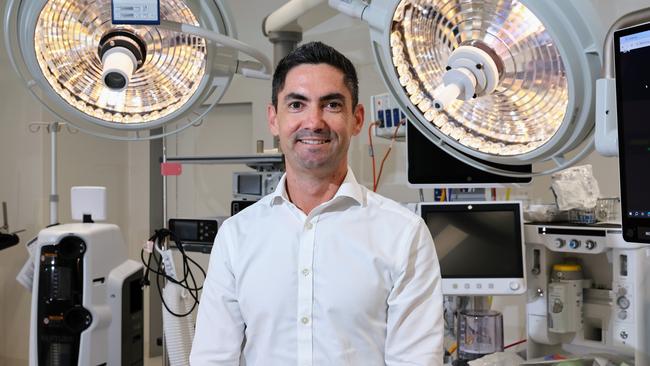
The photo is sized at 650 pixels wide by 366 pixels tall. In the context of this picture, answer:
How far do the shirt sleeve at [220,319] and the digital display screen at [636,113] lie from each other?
2.84ft

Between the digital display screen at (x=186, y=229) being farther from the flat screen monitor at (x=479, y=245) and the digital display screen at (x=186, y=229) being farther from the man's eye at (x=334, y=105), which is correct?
the man's eye at (x=334, y=105)

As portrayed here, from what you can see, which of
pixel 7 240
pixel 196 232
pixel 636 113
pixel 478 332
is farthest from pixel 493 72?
pixel 7 240

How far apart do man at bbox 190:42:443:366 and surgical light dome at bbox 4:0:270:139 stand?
0.18 metres

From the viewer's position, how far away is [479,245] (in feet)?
7.33

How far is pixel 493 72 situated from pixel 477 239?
138cm

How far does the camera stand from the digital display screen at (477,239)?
2.19 m

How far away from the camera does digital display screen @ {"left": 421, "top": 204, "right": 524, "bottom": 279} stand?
7.17 feet

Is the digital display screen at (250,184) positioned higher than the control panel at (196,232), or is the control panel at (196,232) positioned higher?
the digital display screen at (250,184)

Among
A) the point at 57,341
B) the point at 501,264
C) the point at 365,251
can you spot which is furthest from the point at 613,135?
the point at 57,341

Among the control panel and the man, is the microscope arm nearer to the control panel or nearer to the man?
the control panel

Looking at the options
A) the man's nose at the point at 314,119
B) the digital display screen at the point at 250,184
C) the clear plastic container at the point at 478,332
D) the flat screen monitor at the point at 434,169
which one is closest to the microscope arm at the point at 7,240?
the digital display screen at the point at 250,184

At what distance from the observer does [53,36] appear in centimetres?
123

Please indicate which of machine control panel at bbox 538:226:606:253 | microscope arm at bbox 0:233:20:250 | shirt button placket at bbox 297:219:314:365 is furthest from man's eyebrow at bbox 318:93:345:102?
microscope arm at bbox 0:233:20:250

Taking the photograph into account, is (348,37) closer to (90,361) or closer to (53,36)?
(90,361)
